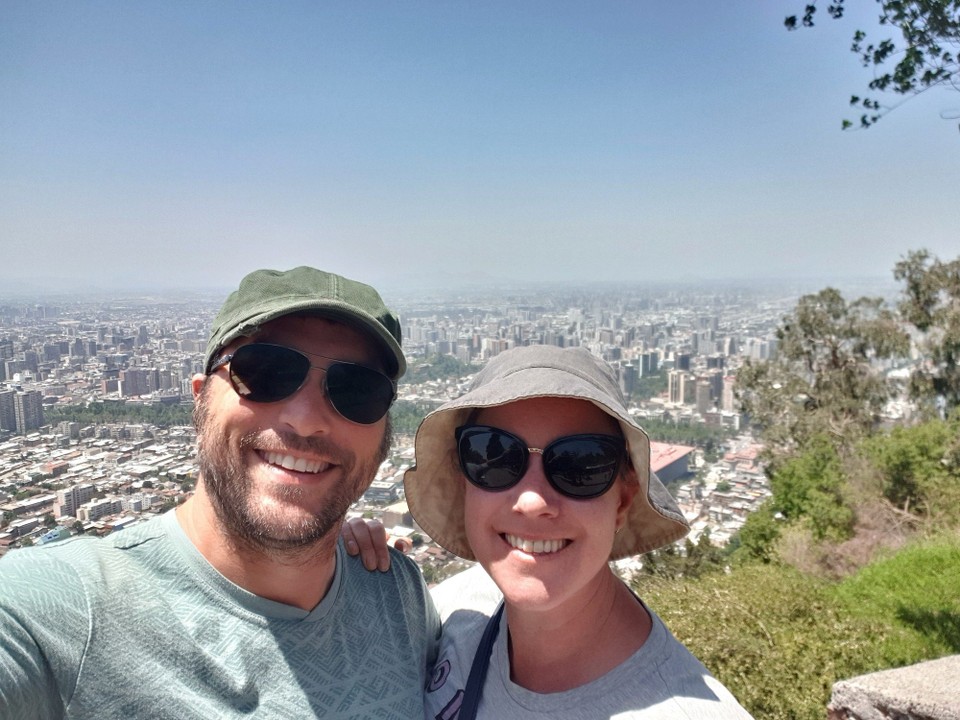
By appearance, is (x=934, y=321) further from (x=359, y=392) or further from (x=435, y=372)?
(x=359, y=392)

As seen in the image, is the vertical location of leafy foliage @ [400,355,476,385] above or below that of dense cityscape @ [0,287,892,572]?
below

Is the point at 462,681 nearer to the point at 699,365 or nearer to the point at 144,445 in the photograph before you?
the point at 144,445

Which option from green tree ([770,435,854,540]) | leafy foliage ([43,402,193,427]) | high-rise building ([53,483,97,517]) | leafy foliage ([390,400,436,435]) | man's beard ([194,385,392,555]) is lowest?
green tree ([770,435,854,540])

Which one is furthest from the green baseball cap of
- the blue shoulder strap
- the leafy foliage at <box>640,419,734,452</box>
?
the leafy foliage at <box>640,419,734,452</box>

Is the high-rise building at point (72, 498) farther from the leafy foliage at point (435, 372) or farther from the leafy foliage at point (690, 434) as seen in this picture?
the leafy foliage at point (690, 434)

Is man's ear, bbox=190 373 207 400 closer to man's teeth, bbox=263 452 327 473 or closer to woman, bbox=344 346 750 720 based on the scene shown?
man's teeth, bbox=263 452 327 473

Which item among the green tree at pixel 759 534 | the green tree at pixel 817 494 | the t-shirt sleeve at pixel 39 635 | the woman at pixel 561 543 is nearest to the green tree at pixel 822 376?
the green tree at pixel 817 494

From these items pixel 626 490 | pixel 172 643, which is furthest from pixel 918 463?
pixel 172 643
